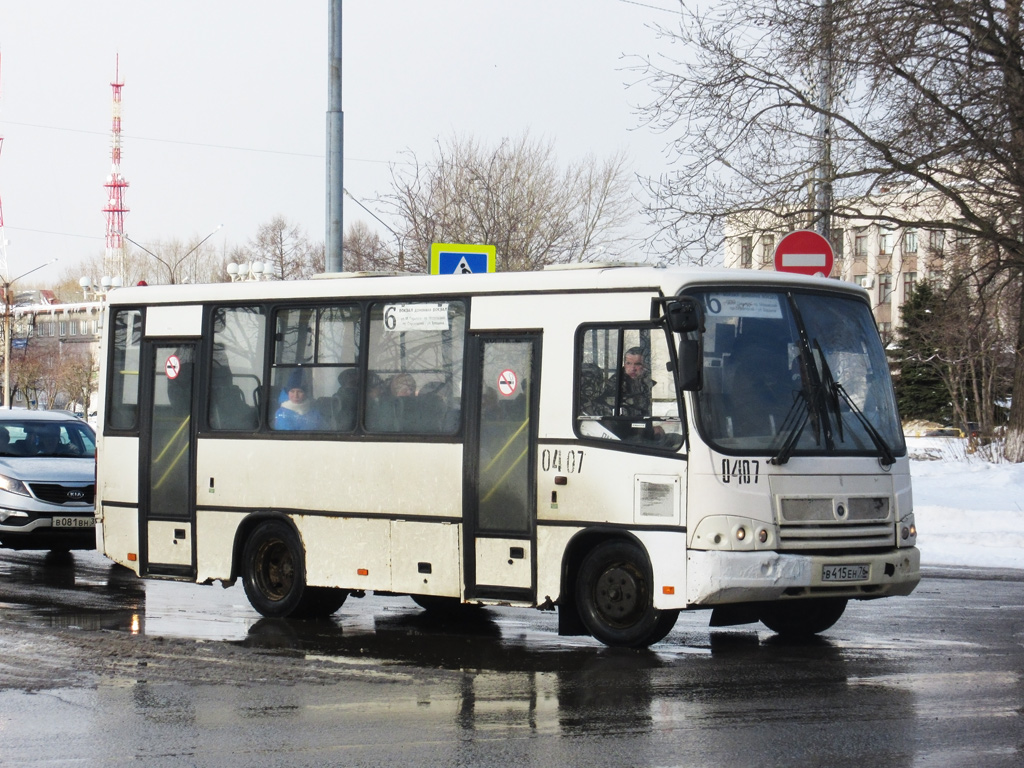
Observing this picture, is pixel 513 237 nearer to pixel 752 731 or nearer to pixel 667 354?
pixel 667 354

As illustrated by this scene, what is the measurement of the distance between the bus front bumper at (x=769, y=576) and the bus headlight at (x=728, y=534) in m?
0.05

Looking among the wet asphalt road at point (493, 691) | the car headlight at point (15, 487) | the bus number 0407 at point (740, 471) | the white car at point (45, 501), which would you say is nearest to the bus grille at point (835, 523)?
the bus number 0407 at point (740, 471)

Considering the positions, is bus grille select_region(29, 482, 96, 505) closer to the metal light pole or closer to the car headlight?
the car headlight

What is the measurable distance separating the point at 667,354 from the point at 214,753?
176 inches

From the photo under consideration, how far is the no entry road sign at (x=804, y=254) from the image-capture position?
50.9ft

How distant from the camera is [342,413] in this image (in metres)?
12.0

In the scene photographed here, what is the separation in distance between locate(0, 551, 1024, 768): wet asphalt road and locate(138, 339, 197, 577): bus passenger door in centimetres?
50

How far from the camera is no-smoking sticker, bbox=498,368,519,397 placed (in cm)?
1095

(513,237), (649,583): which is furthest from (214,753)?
(513,237)

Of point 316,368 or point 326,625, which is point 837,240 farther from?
point 326,625

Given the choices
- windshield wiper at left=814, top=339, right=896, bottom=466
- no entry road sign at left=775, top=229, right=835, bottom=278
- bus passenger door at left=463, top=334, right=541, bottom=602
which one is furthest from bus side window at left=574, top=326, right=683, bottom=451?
no entry road sign at left=775, top=229, right=835, bottom=278

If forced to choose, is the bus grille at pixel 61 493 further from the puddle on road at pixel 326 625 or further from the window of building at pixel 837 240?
the window of building at pixel 837 240

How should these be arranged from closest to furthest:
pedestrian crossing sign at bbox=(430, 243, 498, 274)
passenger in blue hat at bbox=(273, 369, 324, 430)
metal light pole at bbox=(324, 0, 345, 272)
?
passenger in blue hat at bbox=(273, 369, 324, 430)
pedestrian crossing sign at bbox=(430, 243, 498, 274)
metal light pole at bbox=(324, 0, 345, 272)

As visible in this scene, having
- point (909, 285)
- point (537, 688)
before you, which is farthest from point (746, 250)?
point (909, 285)
